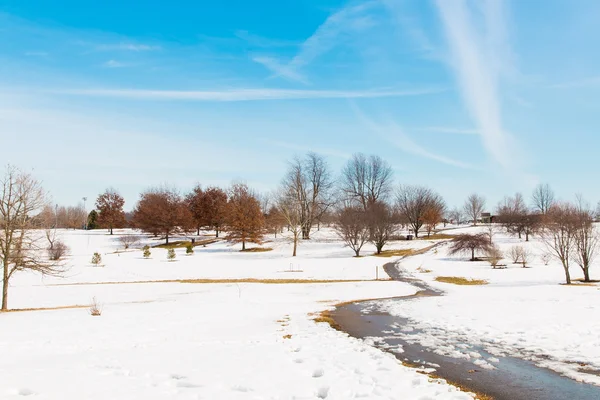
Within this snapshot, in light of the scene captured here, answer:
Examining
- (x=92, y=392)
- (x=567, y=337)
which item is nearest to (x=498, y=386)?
(x=567, y=337)

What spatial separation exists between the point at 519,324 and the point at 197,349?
11.3 metres

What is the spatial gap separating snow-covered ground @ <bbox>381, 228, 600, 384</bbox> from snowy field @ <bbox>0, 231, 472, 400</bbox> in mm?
3337

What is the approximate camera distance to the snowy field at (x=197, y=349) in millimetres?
6820

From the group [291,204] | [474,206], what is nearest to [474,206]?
[474,206]

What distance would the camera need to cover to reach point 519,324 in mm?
14047

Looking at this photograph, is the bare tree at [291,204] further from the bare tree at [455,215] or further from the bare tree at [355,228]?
the bare tree at [455,215]

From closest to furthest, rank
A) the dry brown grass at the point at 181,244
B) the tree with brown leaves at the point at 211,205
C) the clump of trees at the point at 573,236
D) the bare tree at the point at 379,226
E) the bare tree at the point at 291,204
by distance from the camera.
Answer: the clump of trees at the point at 573,236
the bare tree at the point at 379,226
the bare tree at the point at 291,204
the dry brown grass at the point at 181,244
the tree with brown leaves at the point at 211,205

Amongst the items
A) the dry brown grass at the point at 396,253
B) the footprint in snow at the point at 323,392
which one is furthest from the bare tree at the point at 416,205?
the footprint in snow at the point at 323,392

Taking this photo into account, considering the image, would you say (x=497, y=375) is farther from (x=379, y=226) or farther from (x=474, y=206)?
(x=474, y=206)

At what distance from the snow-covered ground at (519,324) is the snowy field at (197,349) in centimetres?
334

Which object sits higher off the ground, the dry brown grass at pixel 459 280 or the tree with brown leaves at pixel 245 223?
the tree with brown leaves at pixel 245 223

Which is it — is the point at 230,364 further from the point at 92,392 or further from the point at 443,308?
the point at 443,308

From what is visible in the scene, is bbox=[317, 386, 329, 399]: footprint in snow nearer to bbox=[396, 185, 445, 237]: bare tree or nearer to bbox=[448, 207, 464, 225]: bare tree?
bbox=[396, 185, 445, 237]: bare tree

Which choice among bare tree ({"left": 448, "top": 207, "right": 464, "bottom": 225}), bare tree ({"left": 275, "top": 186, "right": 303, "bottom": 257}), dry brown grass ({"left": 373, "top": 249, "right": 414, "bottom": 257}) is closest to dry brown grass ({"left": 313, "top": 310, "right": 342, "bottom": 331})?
dry brown grass ({"left": 373, "top": 249, "right": 414, "bottom": 257})
